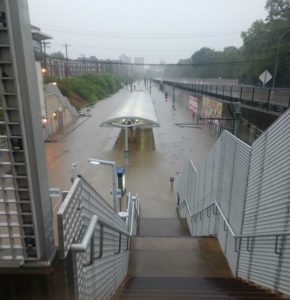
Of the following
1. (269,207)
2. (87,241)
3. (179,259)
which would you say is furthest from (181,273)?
(87,241)

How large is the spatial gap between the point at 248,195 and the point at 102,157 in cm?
1412

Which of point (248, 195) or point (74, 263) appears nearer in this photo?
point (74, 263)

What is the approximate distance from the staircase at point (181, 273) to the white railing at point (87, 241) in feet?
1.61

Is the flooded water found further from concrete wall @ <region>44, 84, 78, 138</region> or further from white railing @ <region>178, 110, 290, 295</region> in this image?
white railing @ <region>178, 110, 290, 295</region>

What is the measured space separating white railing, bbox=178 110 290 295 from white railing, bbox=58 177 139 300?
1988 mm

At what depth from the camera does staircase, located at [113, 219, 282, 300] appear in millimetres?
3729

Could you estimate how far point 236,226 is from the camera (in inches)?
191

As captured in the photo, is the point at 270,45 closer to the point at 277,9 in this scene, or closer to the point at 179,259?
the point at 277,9

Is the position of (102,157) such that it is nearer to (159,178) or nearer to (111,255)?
(159,178)

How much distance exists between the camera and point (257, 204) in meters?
4.09

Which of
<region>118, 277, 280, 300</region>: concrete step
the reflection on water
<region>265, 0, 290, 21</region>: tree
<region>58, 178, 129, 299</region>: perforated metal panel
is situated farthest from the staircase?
<region>265, 0, 290, 21</region>: tree

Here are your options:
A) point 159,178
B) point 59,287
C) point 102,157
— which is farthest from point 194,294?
point 102,157

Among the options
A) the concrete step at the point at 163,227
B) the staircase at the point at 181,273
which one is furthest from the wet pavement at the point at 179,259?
the concrete step at the point at 163,227

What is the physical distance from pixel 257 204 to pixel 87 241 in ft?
9.46
